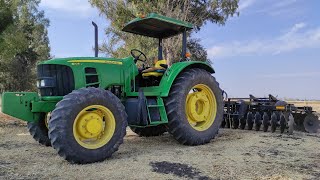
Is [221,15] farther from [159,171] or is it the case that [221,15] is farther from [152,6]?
[159,171]

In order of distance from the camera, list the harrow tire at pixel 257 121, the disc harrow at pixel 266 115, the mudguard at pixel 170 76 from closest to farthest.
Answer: the mudguard at pixel 170 76
the disc harrow at pixel 266 115
the harrow tire at pixel 257 121

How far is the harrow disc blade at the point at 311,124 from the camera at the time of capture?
10.1 metres

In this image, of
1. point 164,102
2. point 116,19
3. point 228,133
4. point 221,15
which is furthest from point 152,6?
point 164,102

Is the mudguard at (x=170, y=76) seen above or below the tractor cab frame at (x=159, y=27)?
below

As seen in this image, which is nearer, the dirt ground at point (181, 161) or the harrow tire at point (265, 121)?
the dirt ground at point (181, 161)

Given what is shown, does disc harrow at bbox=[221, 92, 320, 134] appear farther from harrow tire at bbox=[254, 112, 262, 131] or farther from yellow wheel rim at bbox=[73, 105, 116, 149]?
yellow wheel rim at bbox=[73, 105, 116, 149]

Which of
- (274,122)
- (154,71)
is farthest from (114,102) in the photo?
(274,122)

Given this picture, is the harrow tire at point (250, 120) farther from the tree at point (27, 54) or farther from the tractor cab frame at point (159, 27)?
the tree at point (27, 54)

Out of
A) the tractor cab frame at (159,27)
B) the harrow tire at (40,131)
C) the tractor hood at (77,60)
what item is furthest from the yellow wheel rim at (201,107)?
the harrow tire at (40,131)

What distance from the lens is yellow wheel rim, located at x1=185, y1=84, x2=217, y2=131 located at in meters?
7.63

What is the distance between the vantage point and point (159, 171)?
503 centimetres

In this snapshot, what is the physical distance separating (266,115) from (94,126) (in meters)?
4.95

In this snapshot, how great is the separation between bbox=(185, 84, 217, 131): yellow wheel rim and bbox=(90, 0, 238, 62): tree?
13.1m

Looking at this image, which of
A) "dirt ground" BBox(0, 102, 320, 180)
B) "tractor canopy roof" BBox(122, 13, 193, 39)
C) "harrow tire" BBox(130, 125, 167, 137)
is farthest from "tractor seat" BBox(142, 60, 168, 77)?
"harrow tire" BBox(130, 125, 167, 137)
